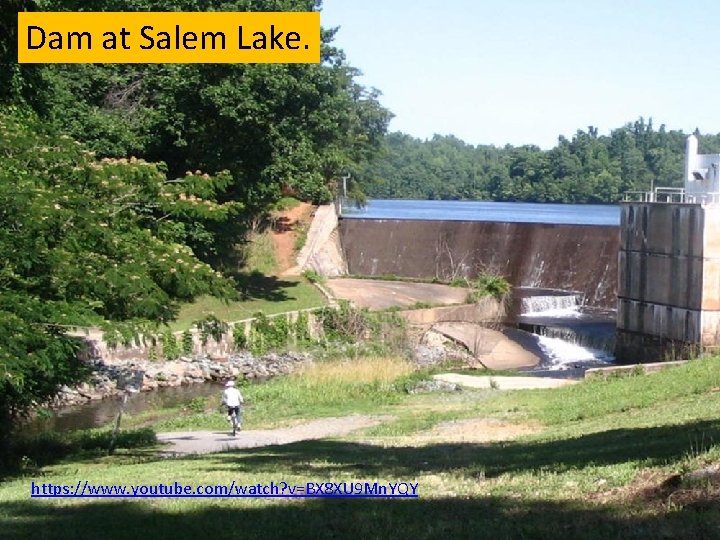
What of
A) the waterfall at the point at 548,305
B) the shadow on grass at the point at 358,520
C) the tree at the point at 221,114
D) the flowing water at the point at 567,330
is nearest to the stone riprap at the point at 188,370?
the tree at the point at 221,114

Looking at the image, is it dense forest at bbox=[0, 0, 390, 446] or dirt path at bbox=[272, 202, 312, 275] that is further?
dirt path at bbox=[272, 202, 312, 275]

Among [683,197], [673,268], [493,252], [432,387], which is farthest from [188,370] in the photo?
[493,252]

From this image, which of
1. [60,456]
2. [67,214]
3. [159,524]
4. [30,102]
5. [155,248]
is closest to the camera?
[159,524]

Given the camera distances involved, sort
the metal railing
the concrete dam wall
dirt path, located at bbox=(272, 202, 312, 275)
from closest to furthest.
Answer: the metal railing
the concrete dam wall
dirt path, located at bbox=(272, 202, 312, 275)

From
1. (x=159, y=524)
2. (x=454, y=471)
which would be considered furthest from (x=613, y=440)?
(x=159, y=524)

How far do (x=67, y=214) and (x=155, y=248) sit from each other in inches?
74.2

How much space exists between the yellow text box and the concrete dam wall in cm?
3002

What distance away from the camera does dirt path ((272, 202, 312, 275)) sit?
4553cm

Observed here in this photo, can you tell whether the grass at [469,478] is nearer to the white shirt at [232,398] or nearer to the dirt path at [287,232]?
the white shirt at [232,398]

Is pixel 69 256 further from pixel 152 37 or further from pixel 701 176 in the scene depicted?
pixel 701 176

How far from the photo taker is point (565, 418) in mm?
17547

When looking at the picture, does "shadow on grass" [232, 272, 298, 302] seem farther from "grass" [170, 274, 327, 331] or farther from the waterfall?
the waterfall

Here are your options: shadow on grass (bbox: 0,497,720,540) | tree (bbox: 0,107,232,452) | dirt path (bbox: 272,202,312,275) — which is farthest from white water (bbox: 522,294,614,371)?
shadow on grass (bbox: 0,497,720,540)

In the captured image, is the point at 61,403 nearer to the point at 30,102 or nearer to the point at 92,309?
the point at 30,102
